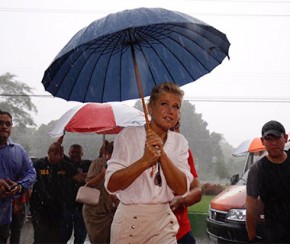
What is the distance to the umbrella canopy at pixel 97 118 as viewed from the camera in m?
7.07

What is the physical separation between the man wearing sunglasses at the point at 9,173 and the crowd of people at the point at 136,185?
0.01m

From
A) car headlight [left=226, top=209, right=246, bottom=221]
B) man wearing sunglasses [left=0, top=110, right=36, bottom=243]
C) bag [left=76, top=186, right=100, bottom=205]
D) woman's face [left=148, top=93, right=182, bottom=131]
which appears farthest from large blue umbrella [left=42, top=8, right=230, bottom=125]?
car headlight [left=226, top=209, right=246, bottom=221]

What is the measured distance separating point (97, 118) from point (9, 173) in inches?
75.4

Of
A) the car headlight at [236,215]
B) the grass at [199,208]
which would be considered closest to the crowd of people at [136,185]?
the car headlight at [236,215]

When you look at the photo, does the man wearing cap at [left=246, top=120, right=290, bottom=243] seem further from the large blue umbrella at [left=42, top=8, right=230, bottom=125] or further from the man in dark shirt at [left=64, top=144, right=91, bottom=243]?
the man in dark shirt at [left=64, top=144, right=91, bottom=243]

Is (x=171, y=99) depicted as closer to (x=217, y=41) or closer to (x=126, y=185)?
(x=126, y=185)

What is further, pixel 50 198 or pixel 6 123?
pixel 50 198

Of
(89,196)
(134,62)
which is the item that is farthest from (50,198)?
(134,62)

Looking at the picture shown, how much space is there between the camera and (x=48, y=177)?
788 centimetres

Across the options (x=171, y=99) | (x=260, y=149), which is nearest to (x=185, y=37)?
(x=171, y=99)

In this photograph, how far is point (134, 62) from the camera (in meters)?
3.58

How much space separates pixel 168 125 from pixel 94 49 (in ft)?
3.26

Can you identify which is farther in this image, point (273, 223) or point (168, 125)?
point (273, 223)

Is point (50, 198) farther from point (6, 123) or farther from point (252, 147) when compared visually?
point (252, 147)
